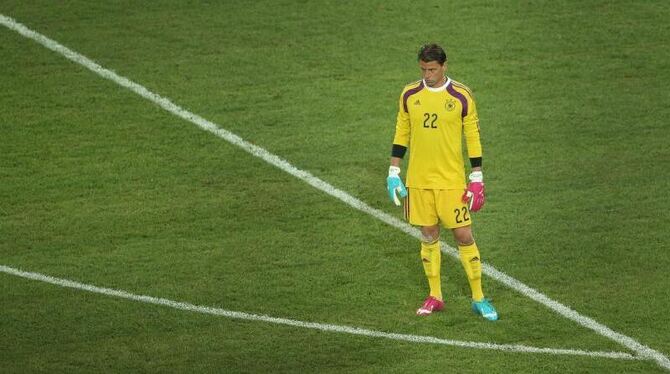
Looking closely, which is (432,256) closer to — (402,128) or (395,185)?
(395,185)

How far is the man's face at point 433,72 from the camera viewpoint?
1158cm

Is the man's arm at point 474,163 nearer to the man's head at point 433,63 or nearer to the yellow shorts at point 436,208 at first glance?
the yellow shorts at point 436,208

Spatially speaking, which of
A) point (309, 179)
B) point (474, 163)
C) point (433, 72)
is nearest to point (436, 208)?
point (474, 163)

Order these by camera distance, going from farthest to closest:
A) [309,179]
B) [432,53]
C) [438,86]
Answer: [309,179] < [438,86] < [432,53]

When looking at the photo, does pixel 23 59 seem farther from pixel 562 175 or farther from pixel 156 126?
pixel 562 175

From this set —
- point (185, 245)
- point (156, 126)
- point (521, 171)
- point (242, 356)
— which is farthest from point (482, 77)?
point (242, 356)

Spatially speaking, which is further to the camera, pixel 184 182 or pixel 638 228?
pixel 184 182

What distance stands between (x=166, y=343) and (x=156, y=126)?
4.71 m

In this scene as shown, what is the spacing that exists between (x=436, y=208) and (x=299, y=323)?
1.35 meters

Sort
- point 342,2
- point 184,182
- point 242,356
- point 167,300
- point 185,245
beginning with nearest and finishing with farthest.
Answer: point 242,356 → point 167,300 → point 185,245 → point 184,182 → point 342,2

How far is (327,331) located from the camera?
11781mm

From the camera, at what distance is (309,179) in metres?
14.8

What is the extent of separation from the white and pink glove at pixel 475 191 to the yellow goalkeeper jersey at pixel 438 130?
0.14 m

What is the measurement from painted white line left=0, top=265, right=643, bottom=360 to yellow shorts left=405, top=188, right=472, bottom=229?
0.90 meters
